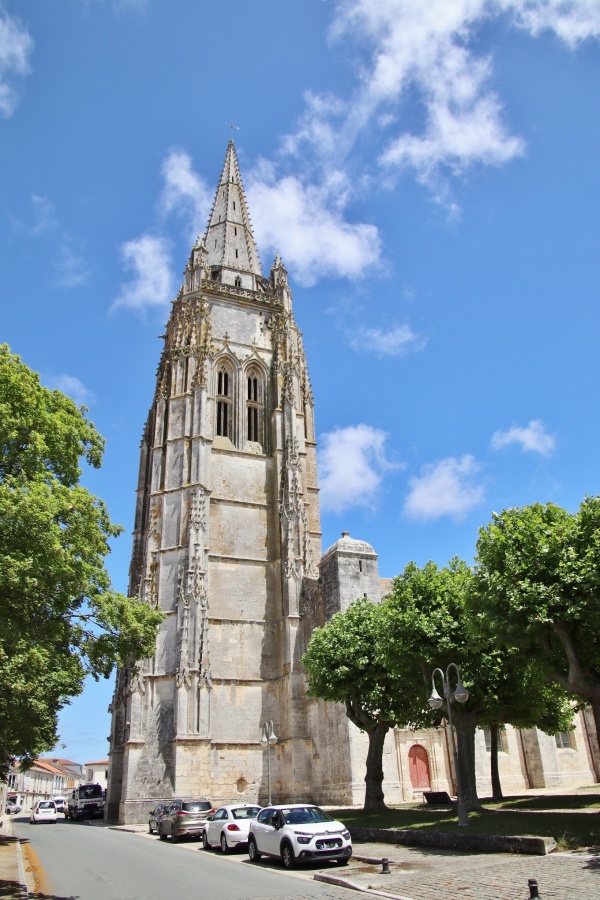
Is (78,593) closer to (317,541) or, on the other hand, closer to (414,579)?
(414,579)

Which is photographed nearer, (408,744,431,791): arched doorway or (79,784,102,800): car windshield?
(408,744,431,791): arched doorway

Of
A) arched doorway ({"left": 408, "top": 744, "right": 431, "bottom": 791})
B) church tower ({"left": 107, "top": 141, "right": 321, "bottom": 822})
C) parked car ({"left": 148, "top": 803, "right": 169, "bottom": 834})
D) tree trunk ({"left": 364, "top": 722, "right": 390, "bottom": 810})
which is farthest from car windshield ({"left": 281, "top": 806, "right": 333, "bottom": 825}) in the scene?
arched doorway ({"left": 408, "top": 744, "right": 431, "bottom": 791})

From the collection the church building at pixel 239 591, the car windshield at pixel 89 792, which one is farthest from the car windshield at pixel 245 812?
the car windshield at pixel 89 792

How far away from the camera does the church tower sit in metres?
29.9

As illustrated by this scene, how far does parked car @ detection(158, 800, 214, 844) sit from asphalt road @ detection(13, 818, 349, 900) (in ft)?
2.53

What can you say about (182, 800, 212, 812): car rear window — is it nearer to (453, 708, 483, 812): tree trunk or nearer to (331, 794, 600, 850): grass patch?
(331, 794, 600, 850): grass patch

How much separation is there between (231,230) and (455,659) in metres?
37.7

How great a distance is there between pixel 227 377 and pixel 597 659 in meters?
29.5

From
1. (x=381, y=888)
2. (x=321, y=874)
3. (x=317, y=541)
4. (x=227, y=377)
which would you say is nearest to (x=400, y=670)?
(x=321, y=874)

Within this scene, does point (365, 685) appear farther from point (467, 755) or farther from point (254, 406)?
point (254, 406)

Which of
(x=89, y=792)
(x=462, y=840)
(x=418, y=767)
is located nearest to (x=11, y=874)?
(x=462, y=840)

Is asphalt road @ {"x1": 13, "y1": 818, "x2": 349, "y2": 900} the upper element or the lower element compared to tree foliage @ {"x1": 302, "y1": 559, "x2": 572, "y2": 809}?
lower

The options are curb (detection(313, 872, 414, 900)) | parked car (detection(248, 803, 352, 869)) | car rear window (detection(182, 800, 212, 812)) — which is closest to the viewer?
curb (detection(313, 872, 414, 900))

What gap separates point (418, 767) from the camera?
30.8 metres
